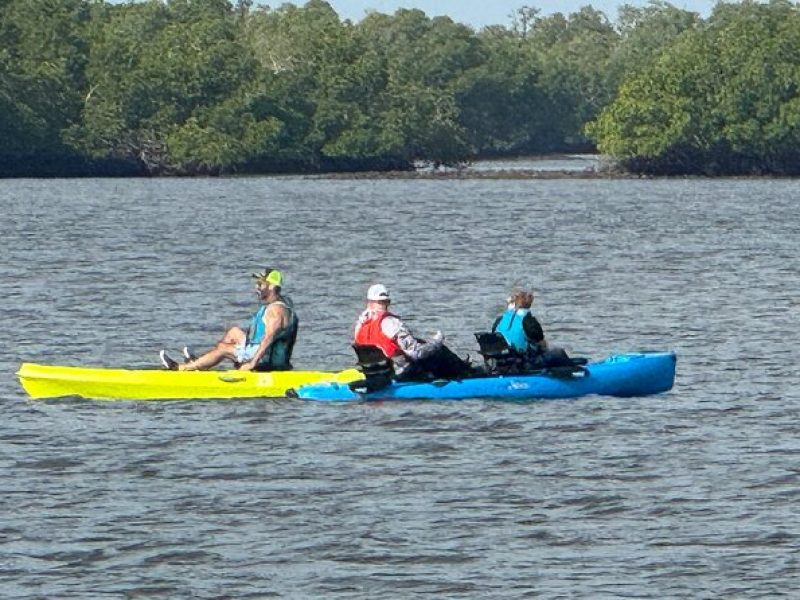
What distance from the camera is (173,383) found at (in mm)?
25781

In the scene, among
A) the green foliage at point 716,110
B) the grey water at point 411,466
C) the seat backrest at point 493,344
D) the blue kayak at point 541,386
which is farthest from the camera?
the green foliage at point 716,110

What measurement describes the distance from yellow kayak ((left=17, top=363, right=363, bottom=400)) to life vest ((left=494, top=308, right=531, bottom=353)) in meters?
1.73

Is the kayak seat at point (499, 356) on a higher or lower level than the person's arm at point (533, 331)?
lower

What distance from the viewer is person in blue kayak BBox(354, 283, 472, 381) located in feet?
82.7

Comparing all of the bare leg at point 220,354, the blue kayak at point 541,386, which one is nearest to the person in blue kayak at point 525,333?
the blue kayak at point 541,386

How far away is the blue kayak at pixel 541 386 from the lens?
2566 centimetres

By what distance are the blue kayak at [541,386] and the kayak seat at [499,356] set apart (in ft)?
0.52

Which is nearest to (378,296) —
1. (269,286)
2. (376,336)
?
(376,336)

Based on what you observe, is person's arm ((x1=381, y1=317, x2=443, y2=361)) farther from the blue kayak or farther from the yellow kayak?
the yellow kayak

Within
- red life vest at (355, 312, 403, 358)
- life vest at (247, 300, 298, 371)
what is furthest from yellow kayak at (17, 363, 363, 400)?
red life vest at (355, 312, 403, 358)

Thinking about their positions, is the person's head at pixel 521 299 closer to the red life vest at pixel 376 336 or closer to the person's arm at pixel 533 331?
the person's arm at pixel 533 331

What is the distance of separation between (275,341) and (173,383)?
4.10ft

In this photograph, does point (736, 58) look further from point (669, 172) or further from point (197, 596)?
point (197, 596)

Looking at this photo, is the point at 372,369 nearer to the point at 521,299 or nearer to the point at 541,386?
the point at 521,299
